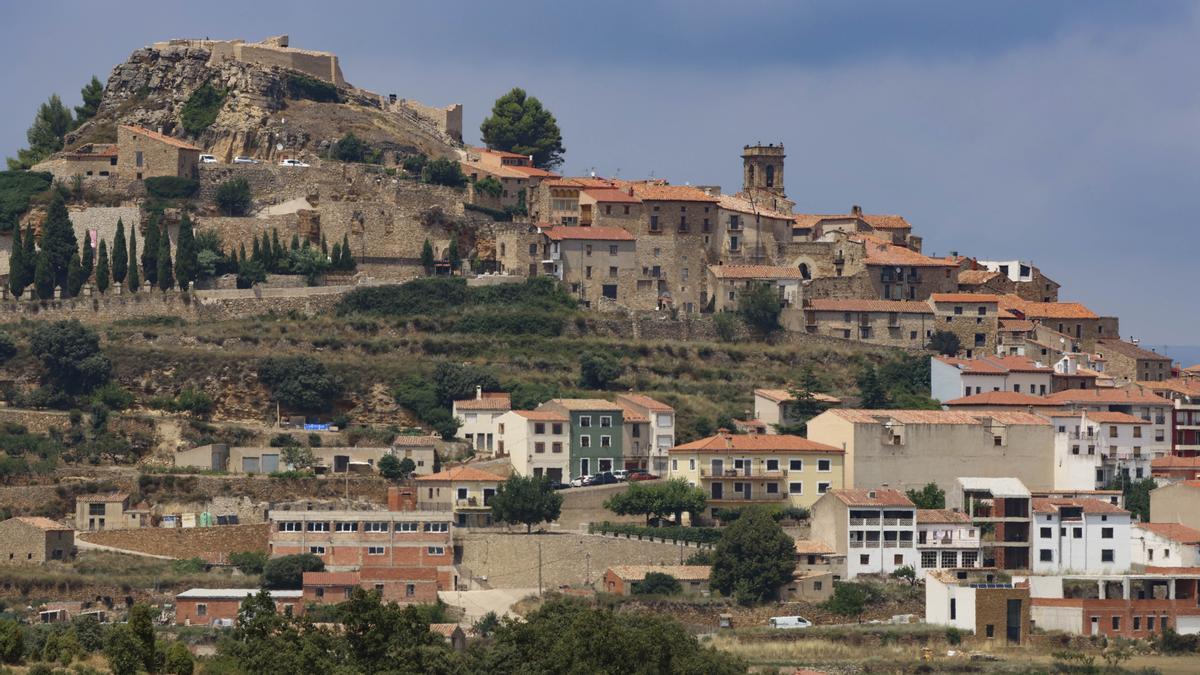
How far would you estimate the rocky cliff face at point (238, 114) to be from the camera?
113m

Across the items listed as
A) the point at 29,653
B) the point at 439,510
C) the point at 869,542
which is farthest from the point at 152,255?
the point at 29,653

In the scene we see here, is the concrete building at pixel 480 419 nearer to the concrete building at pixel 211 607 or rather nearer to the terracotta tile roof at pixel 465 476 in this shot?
the terracotta tile roof at pixel 465 476

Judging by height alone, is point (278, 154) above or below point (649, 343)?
above

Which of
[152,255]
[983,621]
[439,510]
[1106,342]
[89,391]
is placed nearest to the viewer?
[983,621]

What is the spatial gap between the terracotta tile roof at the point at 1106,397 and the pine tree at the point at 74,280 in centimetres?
3331

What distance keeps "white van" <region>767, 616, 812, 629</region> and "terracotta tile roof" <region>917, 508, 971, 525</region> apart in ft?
19.5

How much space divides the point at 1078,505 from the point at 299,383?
25663 millimetres

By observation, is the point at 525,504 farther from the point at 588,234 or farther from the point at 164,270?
the point at 588,234

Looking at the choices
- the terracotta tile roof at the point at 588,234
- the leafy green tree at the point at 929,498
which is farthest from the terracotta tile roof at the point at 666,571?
the terracotta tile roof at the point at 588,234

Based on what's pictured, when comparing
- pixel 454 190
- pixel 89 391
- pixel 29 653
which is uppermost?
pixel 454 190

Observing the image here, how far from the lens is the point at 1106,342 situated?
108 metres

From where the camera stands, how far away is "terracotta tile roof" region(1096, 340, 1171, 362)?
106 metres

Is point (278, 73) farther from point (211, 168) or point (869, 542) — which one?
point (869, 542)

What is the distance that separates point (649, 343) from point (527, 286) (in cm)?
513
